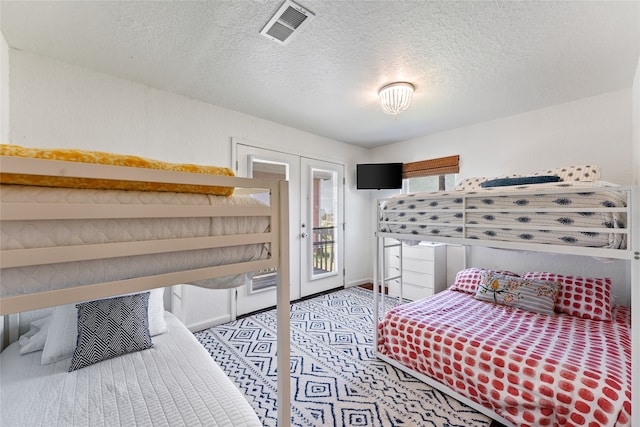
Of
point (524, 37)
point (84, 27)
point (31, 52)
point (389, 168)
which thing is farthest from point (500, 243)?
point (31, 52)

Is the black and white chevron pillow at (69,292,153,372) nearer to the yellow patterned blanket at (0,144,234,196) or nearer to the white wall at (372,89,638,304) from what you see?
the yellow patterned blanket at (0,144,234,196)

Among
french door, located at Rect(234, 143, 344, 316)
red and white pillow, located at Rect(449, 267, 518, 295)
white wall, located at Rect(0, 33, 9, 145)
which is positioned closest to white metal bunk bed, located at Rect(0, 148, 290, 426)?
white wall, located at Rect(0, 33, 9, 145)

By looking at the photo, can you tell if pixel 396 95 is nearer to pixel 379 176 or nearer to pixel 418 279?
pixel 379 176

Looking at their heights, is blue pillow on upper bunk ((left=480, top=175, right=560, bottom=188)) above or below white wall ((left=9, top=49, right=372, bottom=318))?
below

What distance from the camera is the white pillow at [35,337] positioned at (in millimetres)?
1508

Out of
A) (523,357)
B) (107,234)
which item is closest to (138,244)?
(107,234)

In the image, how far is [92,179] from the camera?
0.71 metres

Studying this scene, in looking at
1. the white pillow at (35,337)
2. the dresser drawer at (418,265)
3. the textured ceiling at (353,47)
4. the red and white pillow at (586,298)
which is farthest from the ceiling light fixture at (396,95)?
the white pillow at (35,337)

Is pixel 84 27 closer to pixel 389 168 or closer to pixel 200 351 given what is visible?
pixel 200 351

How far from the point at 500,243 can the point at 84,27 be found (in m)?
2.92

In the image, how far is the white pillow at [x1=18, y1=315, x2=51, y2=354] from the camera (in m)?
1.51

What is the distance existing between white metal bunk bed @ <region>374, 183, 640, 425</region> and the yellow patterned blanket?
1561 millimetres

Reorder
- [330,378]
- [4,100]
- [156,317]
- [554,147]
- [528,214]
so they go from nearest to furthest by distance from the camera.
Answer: [528,214] < [4,100] < [156,317] < [330,378] < [554,147]

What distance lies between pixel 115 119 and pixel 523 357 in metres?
3.49
